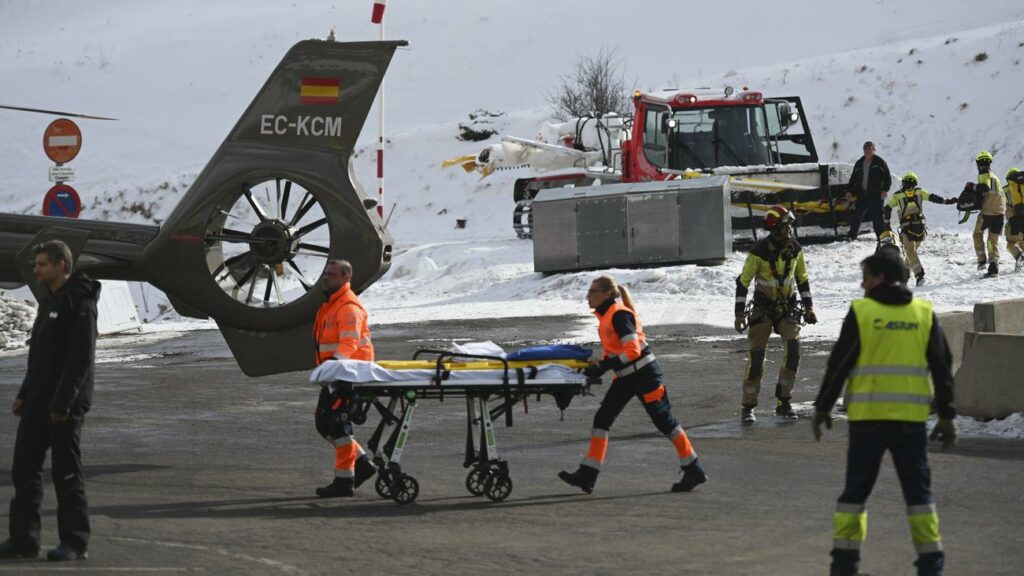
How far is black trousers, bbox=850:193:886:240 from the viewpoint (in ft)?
91.0

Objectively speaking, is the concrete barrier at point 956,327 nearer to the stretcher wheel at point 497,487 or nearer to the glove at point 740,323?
the glove at point 740,323

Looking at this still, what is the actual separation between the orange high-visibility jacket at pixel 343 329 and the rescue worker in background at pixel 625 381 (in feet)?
5.25

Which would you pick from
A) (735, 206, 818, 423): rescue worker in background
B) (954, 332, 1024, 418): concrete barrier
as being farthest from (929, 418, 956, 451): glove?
(735, 206, 818, 423): rescue worker in background

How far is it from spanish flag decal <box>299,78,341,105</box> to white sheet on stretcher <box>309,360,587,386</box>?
152 inches

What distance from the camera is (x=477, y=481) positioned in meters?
10.5

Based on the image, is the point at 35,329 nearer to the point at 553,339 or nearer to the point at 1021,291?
the point at 553,339

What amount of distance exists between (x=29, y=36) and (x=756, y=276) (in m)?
71.3

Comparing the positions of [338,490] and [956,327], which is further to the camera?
[956,327]

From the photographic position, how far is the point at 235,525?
9648 millimetres

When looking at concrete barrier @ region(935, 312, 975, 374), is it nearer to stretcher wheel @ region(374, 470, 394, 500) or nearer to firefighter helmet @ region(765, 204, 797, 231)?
firefighter helmet @ region(765, 204, 797, 231)

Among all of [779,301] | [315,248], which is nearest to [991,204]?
[779,301]

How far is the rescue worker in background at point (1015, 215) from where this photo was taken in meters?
25.1

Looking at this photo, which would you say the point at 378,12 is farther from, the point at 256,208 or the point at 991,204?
the point at 256,208

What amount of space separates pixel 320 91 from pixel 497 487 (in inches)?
184
